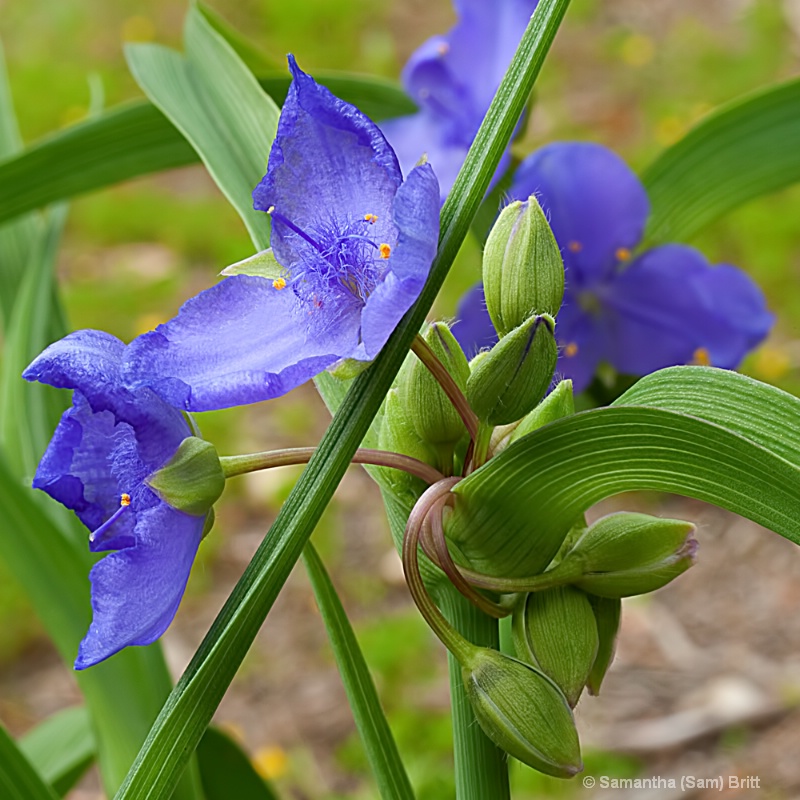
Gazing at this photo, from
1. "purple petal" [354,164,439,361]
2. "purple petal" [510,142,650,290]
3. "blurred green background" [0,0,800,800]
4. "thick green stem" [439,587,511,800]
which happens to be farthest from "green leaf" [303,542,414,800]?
"blurred green background" [0,0,800,800]

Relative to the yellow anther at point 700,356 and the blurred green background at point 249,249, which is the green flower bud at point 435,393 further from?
the blurred green background at point 249,249

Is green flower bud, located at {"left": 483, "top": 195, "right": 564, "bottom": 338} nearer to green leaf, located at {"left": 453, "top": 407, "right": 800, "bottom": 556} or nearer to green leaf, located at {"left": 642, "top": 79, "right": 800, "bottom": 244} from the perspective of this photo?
green leaf, located at {"left": 453, "top": 407, "right": 800, "bottom": 556}

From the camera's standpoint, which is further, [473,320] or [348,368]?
[473,320]

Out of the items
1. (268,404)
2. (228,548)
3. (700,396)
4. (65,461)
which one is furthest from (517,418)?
(268,404)

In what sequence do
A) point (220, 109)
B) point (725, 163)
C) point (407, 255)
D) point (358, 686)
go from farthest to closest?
1. point (725, 163)
2. point (220, 109)
3. point (358, 686)
4. point (407, 255)

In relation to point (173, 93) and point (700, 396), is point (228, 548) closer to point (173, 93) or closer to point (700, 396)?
point (173, 93)

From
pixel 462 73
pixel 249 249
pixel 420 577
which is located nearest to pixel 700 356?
pixel 462 73

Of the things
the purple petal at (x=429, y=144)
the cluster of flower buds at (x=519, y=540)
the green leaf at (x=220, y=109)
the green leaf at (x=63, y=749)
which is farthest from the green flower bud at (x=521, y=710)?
the green leaf at (x=63, y=749)

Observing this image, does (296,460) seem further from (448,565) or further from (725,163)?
(725,163)
